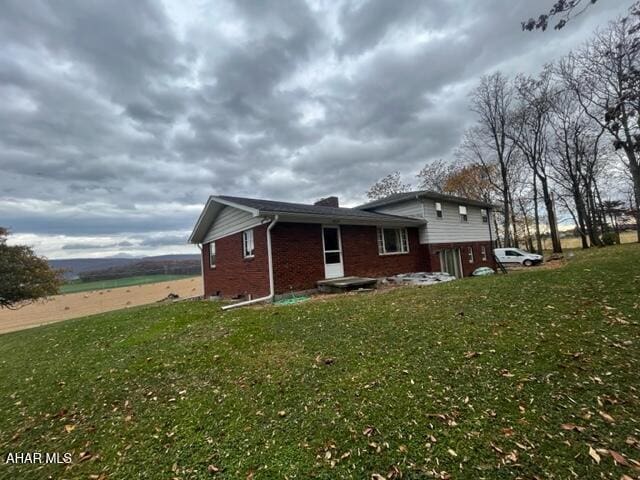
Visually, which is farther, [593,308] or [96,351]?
[96,351]

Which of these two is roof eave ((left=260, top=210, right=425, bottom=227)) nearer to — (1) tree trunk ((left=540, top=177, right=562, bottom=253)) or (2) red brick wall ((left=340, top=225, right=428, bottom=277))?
(2) red brick wall ((left=340, top=225, right=428, bottom=277))

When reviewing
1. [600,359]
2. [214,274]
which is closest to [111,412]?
[600,359]

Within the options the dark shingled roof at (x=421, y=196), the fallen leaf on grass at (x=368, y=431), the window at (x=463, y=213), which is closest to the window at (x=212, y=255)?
the dark shingled roof at (x=421, y=196)

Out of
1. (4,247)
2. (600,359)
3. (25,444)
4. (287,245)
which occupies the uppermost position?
(4,247)

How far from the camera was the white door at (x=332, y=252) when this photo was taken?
1179cm

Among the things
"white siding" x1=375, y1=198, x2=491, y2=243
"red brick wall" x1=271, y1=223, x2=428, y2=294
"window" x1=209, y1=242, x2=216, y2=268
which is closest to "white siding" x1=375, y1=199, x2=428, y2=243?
"white siding" x1=375, y1=198, x2=491, y2=243

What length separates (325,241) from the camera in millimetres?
11859

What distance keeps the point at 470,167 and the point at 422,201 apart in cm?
1833

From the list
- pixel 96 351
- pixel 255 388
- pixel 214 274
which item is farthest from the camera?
pixel 214 274

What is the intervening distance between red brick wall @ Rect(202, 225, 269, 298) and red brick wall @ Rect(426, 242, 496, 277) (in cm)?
Answer: 906

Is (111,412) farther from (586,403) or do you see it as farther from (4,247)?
(4,247)

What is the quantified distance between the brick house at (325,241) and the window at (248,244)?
40 millimetres

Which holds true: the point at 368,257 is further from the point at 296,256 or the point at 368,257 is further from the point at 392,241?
the point at 296,256

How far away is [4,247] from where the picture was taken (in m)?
15.1
